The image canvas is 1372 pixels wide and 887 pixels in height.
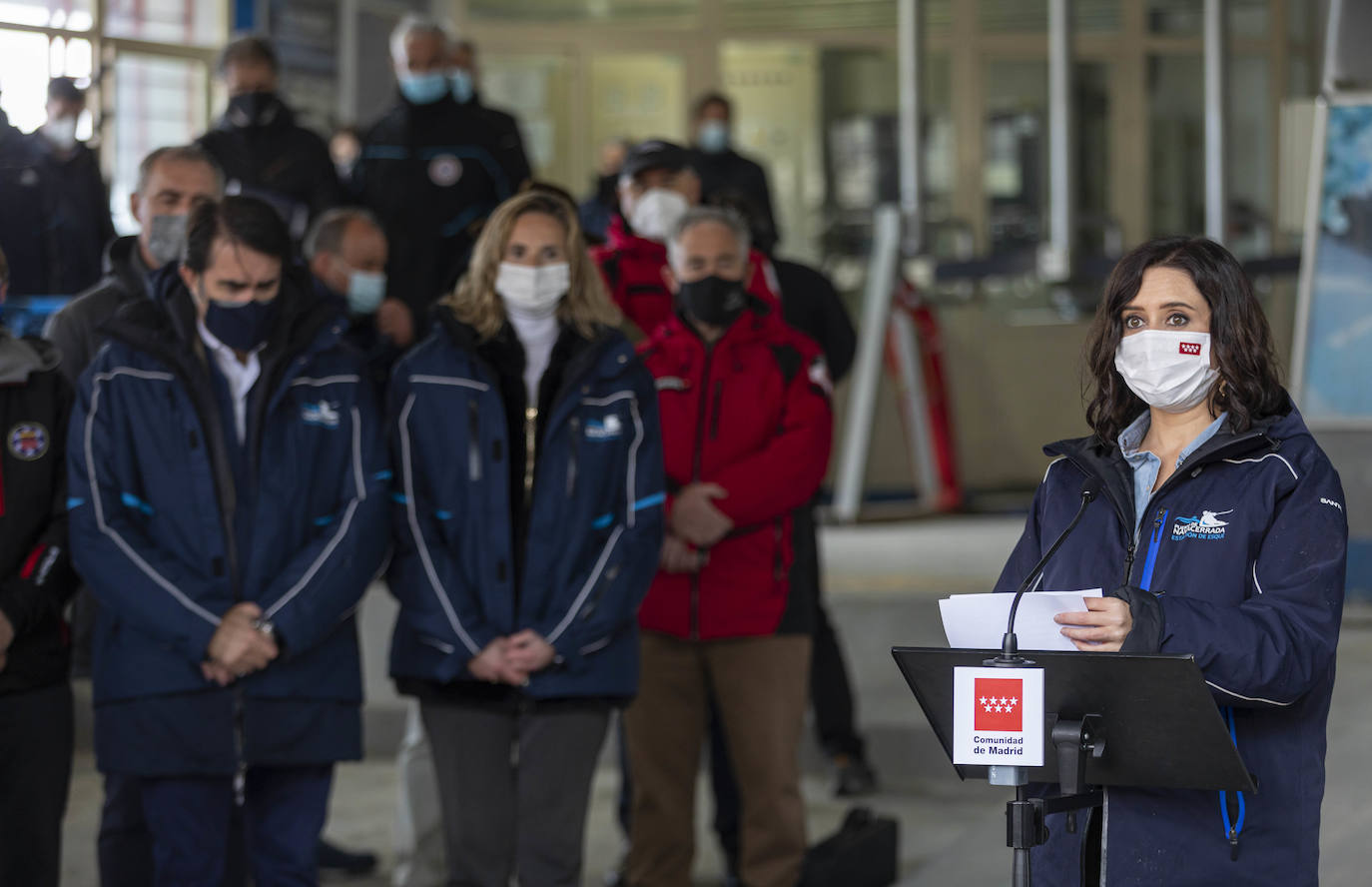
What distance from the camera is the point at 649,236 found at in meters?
4.76

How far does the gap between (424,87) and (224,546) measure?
2867 mm

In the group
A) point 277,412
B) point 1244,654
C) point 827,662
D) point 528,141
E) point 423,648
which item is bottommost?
point 827,662

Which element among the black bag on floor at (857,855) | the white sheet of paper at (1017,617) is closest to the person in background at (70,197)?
the black bag on floor at (857,855)

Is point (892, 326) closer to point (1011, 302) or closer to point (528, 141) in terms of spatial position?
point (1011, 302)

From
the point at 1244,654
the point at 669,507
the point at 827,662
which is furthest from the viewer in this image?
the point at 827,662

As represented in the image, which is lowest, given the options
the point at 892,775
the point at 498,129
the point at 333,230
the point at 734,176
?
the point at 892,775

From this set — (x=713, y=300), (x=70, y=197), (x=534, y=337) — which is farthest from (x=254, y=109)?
(x=534, y=337)

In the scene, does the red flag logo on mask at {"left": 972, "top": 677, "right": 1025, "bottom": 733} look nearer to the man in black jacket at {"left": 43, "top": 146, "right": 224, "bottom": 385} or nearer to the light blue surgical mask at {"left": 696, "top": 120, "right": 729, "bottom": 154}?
the man in black jacket at {"left": 43, "top": 146, "right": 224, "bottom": 385}

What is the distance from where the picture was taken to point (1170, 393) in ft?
7.92

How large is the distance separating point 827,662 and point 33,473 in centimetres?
275

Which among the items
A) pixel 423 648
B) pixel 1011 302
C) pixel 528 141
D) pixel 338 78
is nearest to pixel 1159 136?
pixel 1011 302

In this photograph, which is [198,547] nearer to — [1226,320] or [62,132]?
[1226,320]

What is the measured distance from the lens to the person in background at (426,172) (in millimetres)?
5961

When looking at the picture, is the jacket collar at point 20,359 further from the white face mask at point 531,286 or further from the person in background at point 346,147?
the person in background at point 346,147
